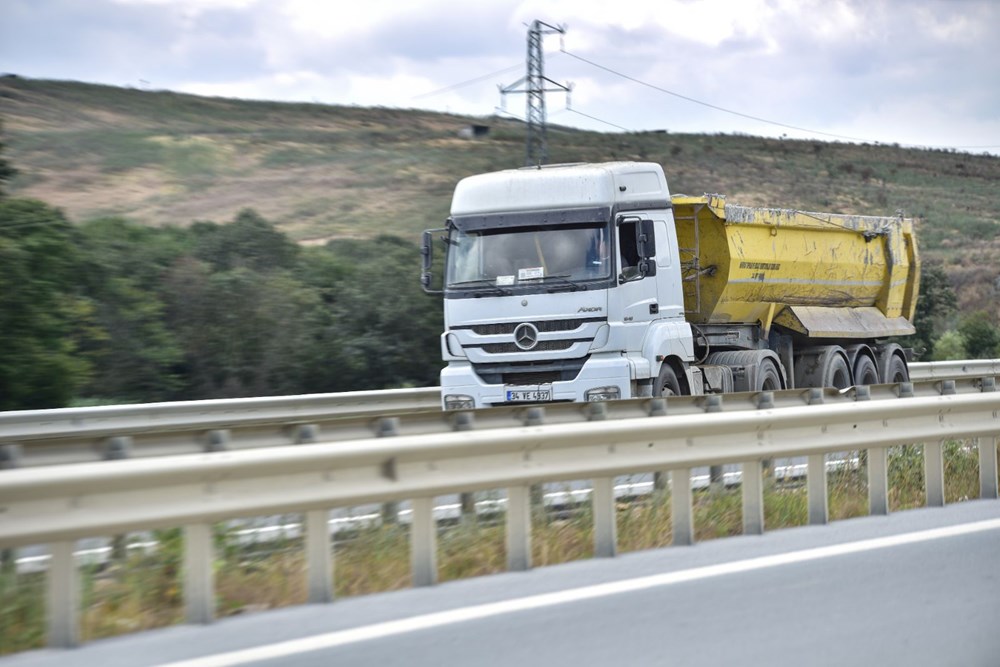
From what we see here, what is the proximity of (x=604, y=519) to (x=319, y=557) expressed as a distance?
192 cm

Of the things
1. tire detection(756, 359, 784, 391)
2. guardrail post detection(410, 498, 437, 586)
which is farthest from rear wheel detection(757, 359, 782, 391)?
guardrail post detection(410, 498, 437, 586)

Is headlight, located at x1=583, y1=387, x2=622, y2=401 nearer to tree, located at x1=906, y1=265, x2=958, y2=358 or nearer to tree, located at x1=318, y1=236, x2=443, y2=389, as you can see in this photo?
tree, located at x1=318, y1=236, x2=443, y2=389

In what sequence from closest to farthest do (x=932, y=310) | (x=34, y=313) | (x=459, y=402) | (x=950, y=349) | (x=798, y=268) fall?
(x=459, y=402)
(x=34, y=313)
(x=798, y=268)
(x=950, y=349)
(x=932, y=310)

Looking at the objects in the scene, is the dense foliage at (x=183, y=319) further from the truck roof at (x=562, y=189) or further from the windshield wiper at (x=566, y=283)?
the windshield wiper at (x=566, y=283)

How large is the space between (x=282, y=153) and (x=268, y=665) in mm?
79379

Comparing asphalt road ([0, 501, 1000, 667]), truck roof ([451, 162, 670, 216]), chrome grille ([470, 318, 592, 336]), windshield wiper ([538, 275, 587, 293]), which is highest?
truck roof ([451, 162, 670, 216])

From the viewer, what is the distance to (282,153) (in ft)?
273

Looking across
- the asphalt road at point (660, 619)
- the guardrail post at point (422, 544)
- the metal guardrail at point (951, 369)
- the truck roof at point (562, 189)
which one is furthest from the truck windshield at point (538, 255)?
the metal guardrail at point (951, 369)

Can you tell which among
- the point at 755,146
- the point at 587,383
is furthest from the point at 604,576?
the point at 755,146

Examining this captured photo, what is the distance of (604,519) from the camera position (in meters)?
8.03

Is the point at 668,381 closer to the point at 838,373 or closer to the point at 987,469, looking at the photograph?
the point at 838,373

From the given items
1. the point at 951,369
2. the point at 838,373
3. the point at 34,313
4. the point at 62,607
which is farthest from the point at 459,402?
the point at 951,369

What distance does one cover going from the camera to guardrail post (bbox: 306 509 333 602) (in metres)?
6.73

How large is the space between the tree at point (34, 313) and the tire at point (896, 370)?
38.9 ft
